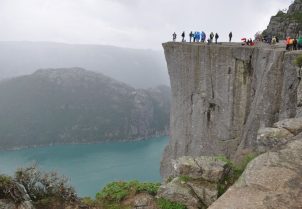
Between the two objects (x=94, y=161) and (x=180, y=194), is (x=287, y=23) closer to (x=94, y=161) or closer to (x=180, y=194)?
(x=180, y=194)

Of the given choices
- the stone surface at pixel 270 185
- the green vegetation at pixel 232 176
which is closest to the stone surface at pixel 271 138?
the green vegetation at pixel 232 176

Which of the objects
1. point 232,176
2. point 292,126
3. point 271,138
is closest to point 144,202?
point 232,176

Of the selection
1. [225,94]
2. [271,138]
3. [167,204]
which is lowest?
[167,204]

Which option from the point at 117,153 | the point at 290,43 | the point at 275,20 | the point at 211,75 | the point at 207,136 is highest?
the point at 275,20

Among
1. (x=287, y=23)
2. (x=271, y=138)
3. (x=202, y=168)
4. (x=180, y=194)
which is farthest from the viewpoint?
(x=287, y=23)

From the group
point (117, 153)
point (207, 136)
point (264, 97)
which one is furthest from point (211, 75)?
point (117, 153)

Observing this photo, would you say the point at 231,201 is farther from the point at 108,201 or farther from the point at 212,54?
the point at 212,54

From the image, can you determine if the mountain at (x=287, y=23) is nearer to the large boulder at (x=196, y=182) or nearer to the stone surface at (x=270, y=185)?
the large boulder at (x=196, y=182)
